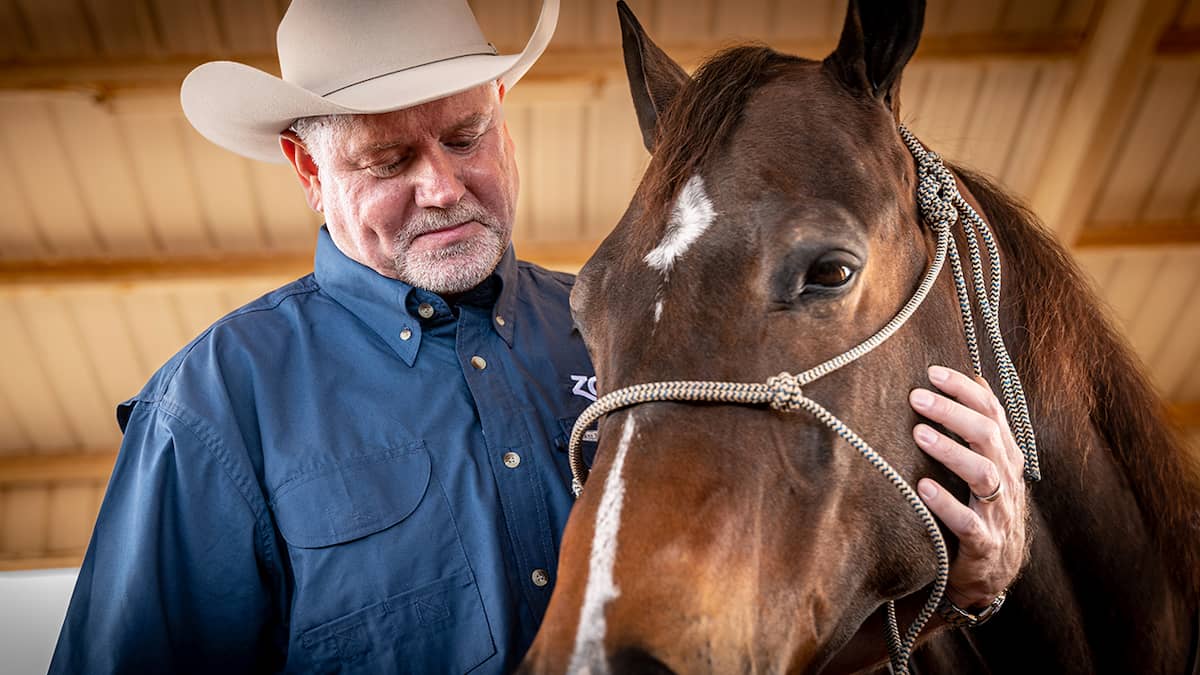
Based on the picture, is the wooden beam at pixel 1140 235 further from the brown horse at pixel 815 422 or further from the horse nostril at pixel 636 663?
the horse nostril at pixel 636 663

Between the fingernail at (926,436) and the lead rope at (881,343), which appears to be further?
the fingernail at (926,436)

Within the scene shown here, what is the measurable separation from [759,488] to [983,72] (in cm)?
530

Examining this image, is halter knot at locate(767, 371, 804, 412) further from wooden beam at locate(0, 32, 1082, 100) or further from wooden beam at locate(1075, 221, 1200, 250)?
wooden beam at locate(1075, 221, 1200, 250)

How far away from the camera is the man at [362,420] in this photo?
1879 millimetres

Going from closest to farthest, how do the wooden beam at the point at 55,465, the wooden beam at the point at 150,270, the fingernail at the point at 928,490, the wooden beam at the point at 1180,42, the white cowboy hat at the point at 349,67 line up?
the fingernail at the point at 928,490, the white cowboy hat at the point at 349,67, the wooden beam at the point at 1180,42, the wooden beam at the point at 150,270, the wooden beam at the point at 55,465

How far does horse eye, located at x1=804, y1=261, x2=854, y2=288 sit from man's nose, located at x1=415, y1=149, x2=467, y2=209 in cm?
97

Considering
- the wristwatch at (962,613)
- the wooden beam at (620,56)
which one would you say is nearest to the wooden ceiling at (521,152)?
the wooden beam at (620,56)

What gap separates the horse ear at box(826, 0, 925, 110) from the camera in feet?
5.27

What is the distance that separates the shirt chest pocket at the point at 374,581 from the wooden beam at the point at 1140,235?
5932 mm

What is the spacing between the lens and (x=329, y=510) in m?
1.91

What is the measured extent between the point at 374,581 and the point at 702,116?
106cm

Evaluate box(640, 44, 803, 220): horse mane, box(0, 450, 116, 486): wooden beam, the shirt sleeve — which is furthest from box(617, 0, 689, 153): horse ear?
box(0, 450, 116, 486): wooden beam

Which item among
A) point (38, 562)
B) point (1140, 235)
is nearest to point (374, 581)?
point (1140, 235)

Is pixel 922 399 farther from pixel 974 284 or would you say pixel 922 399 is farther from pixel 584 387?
pixel 584 387
